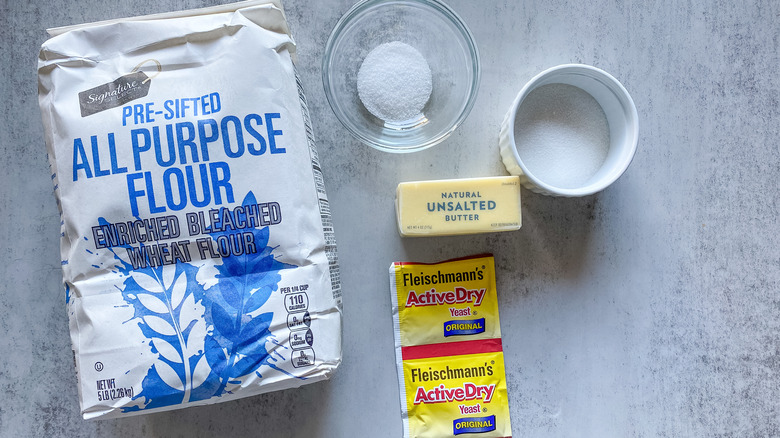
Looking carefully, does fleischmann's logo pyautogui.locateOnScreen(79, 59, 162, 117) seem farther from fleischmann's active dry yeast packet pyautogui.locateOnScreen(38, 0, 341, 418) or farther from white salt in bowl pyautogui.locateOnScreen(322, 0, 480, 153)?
white salt in bowl pyautogui.locateOnScreen(322, 0, 480, 153)

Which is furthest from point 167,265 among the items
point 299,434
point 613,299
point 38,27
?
point 613,299

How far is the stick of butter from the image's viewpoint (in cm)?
78

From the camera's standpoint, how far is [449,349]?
2.88ft

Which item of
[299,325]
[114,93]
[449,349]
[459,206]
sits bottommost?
[449,349]

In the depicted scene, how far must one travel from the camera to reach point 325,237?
2.40ft

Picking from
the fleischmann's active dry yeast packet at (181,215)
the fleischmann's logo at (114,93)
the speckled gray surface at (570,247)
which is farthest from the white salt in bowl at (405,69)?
the fleischmann's logo at (114,93)

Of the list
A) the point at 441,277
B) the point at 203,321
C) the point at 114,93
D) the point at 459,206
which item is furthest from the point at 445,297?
the point at 114,93

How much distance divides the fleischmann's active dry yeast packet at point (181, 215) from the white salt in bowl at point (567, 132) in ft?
1.22

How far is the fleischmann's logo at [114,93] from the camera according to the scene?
27.1 inches

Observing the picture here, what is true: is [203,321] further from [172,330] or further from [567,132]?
[567,132]

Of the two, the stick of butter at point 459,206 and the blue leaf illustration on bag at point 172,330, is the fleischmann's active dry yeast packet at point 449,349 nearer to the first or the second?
the stick of butter at point 459,206

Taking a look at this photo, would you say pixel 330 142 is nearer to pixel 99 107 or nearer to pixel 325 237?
pixel 325 237

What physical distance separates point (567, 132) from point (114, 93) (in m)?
0.68

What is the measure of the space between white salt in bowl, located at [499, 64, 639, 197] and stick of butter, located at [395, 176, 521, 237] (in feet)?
0.19
